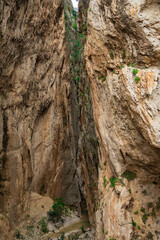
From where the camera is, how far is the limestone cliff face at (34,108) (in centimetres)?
1789

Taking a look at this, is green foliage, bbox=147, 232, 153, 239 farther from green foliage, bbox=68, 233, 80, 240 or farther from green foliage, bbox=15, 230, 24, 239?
green foliage, bbox=15, 230, 24, 239

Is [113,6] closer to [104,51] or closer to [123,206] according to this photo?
[104,51]

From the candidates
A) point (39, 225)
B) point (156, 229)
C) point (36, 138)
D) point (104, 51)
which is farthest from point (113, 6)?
point (39, 225)

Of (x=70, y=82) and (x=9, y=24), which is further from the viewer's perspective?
(x=70, y=82)

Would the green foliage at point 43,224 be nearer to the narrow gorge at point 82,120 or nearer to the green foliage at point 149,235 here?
the narrow gorge at point 82,120

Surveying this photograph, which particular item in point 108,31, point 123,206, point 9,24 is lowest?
point 123,206

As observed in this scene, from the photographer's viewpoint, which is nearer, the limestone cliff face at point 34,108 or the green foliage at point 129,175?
the green foliage at point 129,175

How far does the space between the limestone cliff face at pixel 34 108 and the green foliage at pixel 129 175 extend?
29.1 feet

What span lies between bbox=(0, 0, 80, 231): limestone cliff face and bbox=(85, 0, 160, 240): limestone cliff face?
648cm

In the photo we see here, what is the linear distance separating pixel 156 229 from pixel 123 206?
204 cm

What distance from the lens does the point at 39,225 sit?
65.0 feet

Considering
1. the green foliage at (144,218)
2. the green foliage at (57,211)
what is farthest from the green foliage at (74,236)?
the green foliage at (144,218)

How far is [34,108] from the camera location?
21.7m

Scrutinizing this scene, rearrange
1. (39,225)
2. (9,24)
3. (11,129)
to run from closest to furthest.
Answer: (9,24), (11,129), (39,225)
